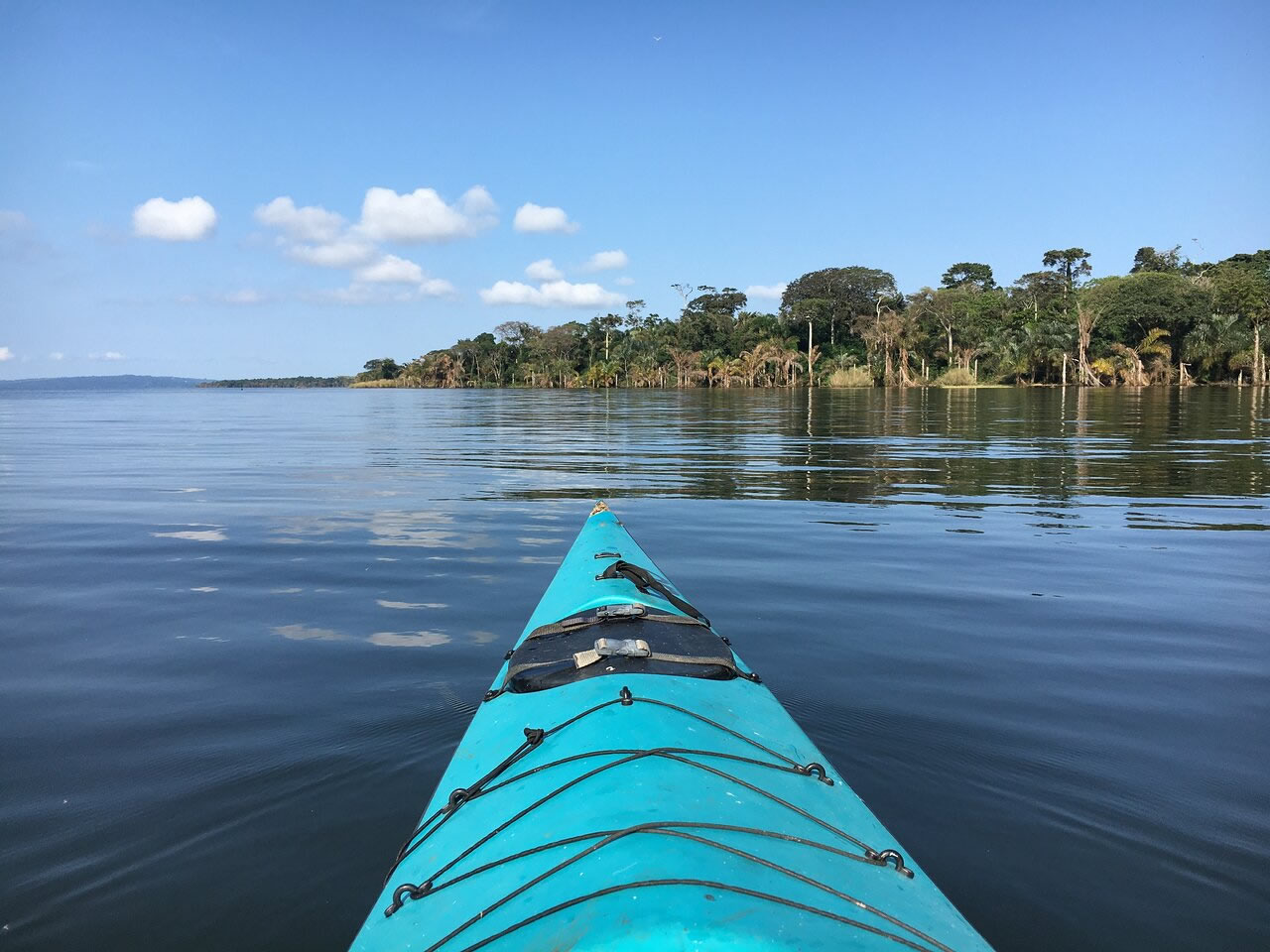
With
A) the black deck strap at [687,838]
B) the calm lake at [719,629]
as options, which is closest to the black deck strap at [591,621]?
the calm lake at [719,629]

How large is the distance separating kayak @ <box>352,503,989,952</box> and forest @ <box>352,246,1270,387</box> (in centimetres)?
6632

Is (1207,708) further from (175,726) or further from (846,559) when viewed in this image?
(175,726)

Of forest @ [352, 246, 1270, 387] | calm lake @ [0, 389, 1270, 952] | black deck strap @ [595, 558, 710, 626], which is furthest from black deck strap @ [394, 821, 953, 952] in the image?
forest @ [352, 246, 1270, 387]

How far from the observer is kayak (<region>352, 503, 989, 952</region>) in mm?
2082

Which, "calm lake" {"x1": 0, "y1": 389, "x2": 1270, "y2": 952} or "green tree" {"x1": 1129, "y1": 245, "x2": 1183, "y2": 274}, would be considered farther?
"green tree" {"x1": 1129, "y1": 245, "x2": 1183, "y2": 274}

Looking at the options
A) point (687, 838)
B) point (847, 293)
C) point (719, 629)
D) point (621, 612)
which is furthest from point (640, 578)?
point (847, 293)

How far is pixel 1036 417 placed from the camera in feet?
103

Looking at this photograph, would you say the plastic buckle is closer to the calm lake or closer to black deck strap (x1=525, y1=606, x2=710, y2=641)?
black deck strap (x1=525, y1=606, x2=710, y2=641)

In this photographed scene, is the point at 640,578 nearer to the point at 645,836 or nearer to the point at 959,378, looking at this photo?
the point at 645,836

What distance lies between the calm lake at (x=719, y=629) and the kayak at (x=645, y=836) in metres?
0.87

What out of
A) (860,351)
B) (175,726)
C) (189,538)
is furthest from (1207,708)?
(860,351)

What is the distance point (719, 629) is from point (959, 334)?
72881mm

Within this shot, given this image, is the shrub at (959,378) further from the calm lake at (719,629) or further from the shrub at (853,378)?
the calm lake at (719,629)

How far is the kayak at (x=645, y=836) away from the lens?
6.83 feet
